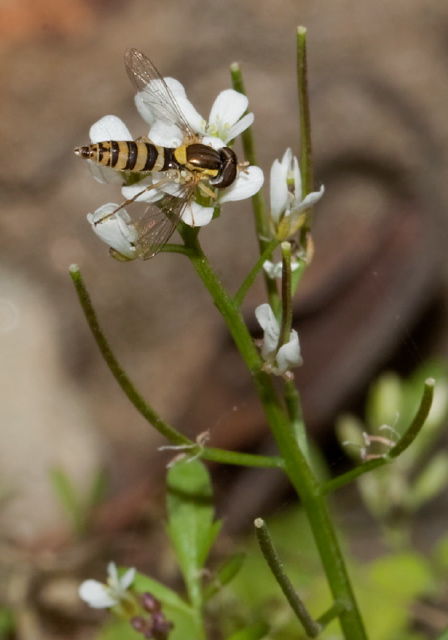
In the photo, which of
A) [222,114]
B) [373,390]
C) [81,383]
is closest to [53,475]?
[81,383]

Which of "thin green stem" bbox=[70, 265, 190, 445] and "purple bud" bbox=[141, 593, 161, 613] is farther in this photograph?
"purple bud" bbox=[141, 593, 161, 613]

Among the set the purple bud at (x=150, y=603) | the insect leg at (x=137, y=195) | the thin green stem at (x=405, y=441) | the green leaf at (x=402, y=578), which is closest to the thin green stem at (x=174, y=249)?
the insect leg at (x=137, y=195)

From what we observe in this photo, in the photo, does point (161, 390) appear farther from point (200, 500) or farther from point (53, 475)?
point (200, 500)

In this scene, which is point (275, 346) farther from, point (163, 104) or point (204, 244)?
point (204, 244)

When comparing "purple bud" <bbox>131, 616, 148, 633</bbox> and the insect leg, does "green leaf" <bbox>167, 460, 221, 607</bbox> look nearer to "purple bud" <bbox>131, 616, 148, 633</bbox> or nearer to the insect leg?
"purple bud" <bbox>131, 616, 148, 633</bbox>

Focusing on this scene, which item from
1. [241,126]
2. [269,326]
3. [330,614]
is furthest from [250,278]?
[330,614]

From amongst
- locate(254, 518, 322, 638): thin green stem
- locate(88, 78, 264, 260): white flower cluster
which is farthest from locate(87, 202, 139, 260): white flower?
locate(254, 518, 322, 638): thin green stem

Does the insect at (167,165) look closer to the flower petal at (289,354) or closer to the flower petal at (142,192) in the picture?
the flower petal at (142,192)
